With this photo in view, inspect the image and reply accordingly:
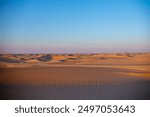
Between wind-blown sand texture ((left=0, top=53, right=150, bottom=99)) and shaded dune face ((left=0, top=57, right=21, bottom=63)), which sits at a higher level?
shaded dune face ((left=0, top=57, right=21, bottom=63))

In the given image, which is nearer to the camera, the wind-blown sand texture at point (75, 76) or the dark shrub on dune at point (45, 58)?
the wind-blown sand texture at point (75, 76)

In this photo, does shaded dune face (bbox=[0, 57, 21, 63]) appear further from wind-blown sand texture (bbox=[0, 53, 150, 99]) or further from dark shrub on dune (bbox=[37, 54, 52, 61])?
dark shrub on dune (bbox=[37, 54, 52, 61])

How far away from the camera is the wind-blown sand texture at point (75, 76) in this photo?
3.43m

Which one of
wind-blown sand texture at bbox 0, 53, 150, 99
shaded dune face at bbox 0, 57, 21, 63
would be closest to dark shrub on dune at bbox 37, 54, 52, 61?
wind-blown sand texture at bbox 0, 53, 150, 99

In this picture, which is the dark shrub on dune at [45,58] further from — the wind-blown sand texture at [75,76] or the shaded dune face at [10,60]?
the shaded dune face at [10,60]

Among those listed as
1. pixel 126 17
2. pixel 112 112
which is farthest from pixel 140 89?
pixel 126 17

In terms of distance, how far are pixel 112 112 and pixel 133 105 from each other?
0.27 meters

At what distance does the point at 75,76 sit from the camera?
3518mm

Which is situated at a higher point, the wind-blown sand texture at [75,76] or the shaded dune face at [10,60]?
the shaded dune face at [10,60]

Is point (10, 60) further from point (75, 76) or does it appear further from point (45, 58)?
point (75, 76)

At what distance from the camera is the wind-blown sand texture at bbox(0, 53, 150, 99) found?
135 inches

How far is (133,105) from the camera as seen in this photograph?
10.8 feet

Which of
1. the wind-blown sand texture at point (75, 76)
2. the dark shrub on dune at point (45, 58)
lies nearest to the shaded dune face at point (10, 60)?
the wind-blown sand texture at point (75, 76)

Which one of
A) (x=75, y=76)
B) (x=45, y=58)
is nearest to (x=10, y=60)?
(x=45, y=58)
